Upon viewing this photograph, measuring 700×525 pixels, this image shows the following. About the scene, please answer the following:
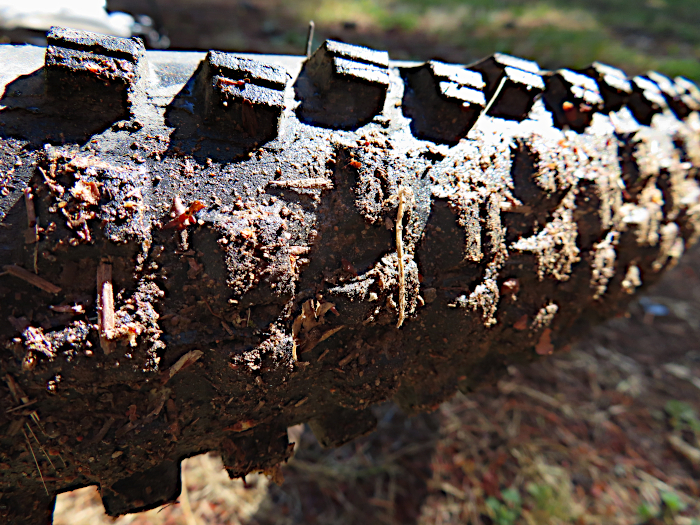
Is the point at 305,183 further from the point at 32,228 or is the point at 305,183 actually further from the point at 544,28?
the point at 544,28

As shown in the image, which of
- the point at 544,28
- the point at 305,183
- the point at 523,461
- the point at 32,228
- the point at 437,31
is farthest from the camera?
the point at 544,28

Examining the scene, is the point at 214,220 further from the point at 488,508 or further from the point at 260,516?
the point at 488,508

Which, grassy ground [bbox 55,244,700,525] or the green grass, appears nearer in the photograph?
grassy ground [bbox 55,244,700,525]

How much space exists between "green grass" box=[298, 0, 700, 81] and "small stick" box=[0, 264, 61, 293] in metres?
2.65

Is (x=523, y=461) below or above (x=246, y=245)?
below

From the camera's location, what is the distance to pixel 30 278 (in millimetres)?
608

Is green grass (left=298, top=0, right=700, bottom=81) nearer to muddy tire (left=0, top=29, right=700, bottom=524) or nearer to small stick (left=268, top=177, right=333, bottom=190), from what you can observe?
muddy tire (left=0, top=29, right=700, bottom=524)

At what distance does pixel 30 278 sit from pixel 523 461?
180 centimetres

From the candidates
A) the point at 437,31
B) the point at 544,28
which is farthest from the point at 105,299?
the point at 544,28

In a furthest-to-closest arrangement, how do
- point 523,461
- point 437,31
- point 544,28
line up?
point 544,28, point 437,31, point 523,461

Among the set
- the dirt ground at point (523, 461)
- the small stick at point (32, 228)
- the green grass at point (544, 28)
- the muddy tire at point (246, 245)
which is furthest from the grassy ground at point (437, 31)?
the small stick at point (32, 228)

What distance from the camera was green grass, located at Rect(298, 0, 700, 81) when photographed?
118 inches

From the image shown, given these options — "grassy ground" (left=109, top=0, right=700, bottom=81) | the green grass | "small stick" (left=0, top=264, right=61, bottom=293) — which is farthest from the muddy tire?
the green grass

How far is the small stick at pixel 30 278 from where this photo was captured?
0.60 meters
